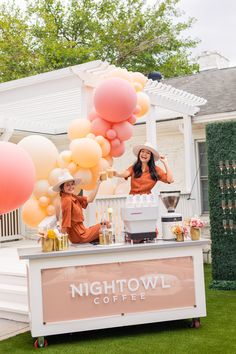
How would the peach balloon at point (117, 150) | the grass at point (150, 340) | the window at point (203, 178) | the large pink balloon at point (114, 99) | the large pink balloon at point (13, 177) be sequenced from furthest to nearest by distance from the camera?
the window at point (203, 178), the peach balloon at point (117, 150), the large pink balloon at point (114, 99), the large pink balloon at point (13, 177), the grass at point (150, 340)

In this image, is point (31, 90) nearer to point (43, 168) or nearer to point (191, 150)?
point (43, 168)

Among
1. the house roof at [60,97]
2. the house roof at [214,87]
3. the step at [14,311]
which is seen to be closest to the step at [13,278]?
the step at [14,311]

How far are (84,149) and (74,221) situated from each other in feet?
4.29

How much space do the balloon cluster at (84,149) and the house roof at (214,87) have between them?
420 cm

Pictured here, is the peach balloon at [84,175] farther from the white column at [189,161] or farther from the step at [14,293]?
the white column at [189,161]

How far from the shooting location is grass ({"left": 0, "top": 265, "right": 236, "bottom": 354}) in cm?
470

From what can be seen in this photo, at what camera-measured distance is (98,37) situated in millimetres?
26812

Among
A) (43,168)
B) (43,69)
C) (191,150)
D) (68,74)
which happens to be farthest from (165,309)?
(43,69)

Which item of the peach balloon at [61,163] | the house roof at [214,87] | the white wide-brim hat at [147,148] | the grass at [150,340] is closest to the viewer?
the grass at [150,340]

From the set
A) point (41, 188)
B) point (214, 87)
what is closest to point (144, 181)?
point (41, 188)

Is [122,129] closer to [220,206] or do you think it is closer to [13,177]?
[220,206]

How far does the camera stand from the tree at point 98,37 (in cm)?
2611

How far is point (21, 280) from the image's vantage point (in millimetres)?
6535

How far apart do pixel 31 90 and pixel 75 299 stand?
430cm
